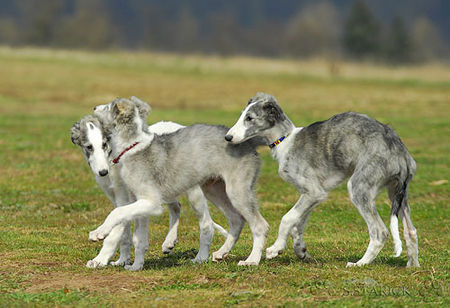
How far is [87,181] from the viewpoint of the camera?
16750 millimetres

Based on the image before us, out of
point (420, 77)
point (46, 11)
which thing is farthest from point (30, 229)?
point (46, 11)

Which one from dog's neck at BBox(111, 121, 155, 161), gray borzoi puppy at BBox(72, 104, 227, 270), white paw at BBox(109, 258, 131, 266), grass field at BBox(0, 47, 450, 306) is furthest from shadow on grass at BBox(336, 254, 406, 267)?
dog's neck at BBox(111, 121, 155, 161)

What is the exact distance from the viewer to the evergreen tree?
10206 cm

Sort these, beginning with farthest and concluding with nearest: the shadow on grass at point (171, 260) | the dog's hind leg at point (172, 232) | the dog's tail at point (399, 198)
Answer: the dog's hind leg at point (172, 232)
the shadow on grass at point (171, 260)
the dog's tail at point (399, 198)

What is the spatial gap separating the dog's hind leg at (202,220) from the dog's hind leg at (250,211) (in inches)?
21.3

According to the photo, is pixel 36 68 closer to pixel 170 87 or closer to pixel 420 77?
pixel 170 87

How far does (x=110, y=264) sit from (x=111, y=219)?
1175mm

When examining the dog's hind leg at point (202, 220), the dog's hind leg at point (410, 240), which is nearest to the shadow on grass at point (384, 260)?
the dog's hind leg at point (410, 240)

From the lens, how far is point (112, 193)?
9820 mm

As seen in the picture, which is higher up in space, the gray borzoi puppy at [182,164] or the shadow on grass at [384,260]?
the gray borzoi puppy at [182,164]

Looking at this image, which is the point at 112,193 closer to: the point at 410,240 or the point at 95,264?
the point at 95,264

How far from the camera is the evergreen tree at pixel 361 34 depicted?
335 feet

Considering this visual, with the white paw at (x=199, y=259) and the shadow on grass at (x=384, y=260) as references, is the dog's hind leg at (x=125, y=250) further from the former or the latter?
the shadow on grass at (x=384, y=260)

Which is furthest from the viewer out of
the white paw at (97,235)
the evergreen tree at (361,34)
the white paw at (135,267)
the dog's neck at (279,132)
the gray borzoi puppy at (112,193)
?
the evergreen tree at (361,34)
